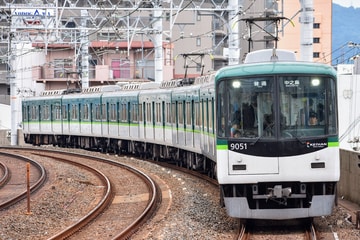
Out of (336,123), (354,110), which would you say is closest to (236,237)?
(336,123)

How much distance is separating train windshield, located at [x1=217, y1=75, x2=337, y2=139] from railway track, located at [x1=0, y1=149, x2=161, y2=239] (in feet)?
7.22

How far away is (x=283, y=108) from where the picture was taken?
10.7m

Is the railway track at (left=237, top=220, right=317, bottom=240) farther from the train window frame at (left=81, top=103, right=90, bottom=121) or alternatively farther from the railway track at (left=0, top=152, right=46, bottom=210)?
the train window frame at (left=81, top=103, right=90, bottom=121)

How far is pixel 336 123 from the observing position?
10.8 meters

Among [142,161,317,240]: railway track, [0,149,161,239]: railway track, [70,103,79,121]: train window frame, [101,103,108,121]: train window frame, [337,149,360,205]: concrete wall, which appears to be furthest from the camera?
[70,103,79,121]: train window frame

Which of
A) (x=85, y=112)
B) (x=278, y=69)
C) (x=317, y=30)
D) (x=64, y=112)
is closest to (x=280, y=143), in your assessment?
(x=278, y=69)

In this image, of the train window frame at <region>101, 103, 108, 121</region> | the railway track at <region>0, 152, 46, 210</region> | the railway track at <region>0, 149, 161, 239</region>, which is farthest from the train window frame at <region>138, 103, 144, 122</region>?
the train window frame at <region>101, 103, 108, 121</region>

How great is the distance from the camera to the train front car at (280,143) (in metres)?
10.6

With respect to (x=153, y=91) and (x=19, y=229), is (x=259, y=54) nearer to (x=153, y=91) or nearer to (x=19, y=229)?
(x=19, y=229)

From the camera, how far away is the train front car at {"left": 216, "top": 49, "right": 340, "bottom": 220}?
34.7 feet

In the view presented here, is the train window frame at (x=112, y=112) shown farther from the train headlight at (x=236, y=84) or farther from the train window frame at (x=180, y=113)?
the train headlight at (x=236, y=84)

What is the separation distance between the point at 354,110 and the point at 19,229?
1142 cm

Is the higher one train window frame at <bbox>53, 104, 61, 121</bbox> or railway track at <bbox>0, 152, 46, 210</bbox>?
train window frame at <bbox>53, 104, 61, 121</bbox>

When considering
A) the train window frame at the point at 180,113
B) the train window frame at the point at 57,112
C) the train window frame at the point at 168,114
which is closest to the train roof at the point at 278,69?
the train window frame at the point at 180,113
